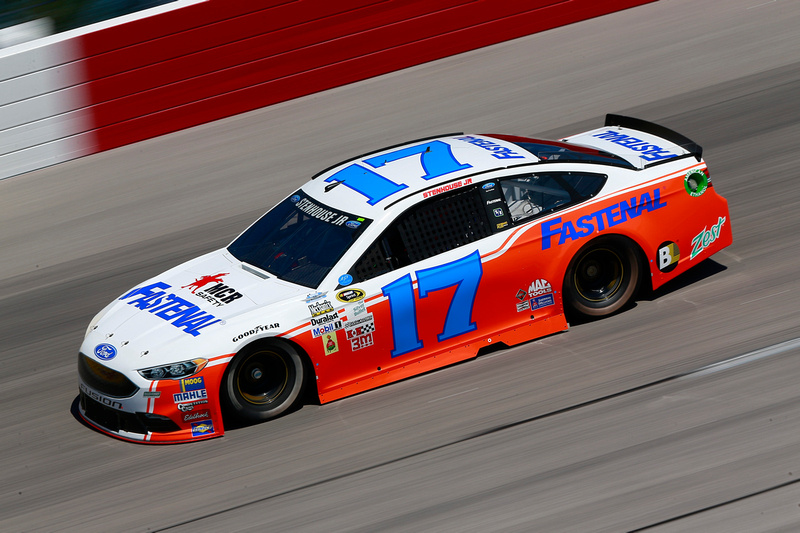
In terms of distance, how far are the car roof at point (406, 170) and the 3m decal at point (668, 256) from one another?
1.21m

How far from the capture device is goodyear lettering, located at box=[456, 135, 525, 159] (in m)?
7.12

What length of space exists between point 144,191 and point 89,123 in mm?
1535

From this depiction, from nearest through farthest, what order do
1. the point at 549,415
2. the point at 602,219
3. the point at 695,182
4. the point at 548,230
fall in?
the point at 549,415 < the point at 548,230 < the point at 602,219 < the point at 695,182

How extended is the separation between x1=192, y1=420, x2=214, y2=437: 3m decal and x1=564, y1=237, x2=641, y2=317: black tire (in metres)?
2.75

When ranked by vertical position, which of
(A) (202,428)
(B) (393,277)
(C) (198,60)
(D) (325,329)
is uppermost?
(C) (198,60)

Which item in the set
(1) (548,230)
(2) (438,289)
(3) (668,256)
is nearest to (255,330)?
(2) (438,289)

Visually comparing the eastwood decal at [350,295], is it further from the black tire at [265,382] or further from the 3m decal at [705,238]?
the 3m decal at [705,238]

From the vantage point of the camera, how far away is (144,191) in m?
11.1

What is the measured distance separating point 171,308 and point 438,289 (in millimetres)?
1897

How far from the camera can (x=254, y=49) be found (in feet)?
40.1

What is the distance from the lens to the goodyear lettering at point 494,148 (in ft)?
23.4

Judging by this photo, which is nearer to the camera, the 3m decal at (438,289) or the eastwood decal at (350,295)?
the eastwood decal at (350,295)

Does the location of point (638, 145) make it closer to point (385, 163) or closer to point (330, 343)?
point (385, 163)

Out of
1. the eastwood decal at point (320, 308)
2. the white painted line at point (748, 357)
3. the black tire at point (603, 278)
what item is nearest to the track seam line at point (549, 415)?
the white painted line at point (748, 357)
